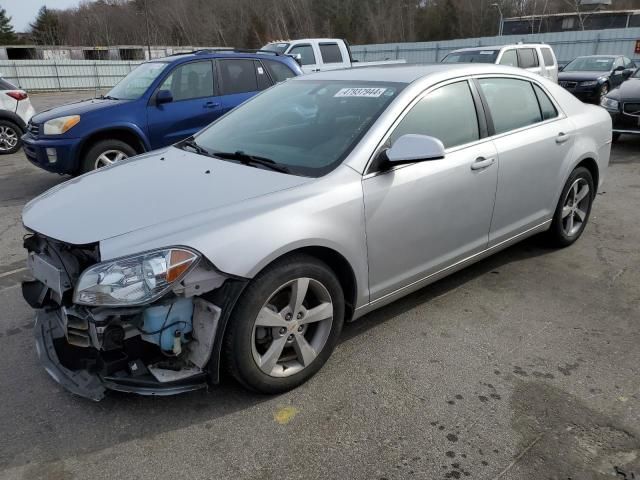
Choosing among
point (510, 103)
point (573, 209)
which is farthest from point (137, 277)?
point (573, 209)

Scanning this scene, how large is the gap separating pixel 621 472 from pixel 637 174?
22.2ft

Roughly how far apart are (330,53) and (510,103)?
1180 cm

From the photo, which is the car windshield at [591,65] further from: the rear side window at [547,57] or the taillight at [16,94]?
the taillight at [16,94]

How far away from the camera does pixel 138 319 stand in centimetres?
242

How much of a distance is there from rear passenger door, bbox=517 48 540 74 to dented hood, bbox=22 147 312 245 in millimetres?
11133

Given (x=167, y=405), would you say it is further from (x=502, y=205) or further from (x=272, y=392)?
(x=502, y=205)

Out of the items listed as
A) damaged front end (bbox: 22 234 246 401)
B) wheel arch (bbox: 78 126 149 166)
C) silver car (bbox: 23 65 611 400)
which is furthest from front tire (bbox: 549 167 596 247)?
wheel arch (bbox: 78 126 149 166)

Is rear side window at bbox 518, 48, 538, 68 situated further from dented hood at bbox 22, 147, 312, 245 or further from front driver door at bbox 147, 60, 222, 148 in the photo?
dented hood at bbox 22, 147, 312, 245

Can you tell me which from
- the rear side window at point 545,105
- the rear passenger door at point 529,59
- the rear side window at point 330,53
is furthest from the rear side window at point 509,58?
the rear side window at point 545,105

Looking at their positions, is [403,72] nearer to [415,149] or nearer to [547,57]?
[415,149]

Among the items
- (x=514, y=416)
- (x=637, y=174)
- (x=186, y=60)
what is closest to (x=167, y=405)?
(x=514, y=416)

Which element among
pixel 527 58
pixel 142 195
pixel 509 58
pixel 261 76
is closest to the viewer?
pixel 142 195

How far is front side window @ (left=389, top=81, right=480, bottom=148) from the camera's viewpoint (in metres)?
3.21

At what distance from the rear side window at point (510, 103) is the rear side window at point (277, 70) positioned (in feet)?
15.9
